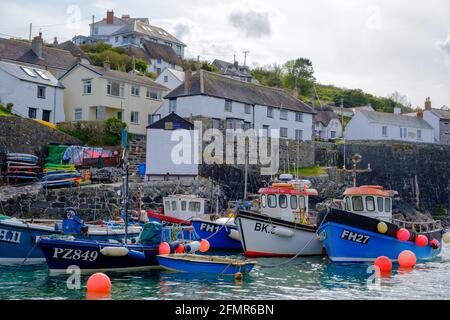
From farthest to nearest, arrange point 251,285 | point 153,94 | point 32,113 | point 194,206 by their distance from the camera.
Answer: point 153,94 < point 32,113 < point 194,206 < point 251,285

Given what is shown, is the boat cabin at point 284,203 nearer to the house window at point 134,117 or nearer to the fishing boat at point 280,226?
the fishing boat at point 280,226

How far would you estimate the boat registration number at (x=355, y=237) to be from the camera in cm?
2200

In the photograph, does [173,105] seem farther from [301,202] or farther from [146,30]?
[146,30]

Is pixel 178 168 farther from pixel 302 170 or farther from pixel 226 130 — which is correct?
pixel 302 170

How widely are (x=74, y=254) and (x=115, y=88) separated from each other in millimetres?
31361

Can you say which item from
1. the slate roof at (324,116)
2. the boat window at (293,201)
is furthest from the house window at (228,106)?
the slate roof at (324,116)

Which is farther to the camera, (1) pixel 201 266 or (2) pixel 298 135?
(2) pixel 298 135

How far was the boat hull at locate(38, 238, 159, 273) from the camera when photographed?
1752cm

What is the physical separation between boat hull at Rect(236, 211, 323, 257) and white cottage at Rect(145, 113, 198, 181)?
1630 centimetres

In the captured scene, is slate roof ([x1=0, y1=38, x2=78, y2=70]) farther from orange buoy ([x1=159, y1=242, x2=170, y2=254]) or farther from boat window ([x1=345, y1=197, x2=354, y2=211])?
orange buoy ([x1=159, y1=242, x2=170, y2=254])

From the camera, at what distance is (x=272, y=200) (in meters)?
26.1

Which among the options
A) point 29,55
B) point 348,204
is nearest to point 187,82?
point 29,55

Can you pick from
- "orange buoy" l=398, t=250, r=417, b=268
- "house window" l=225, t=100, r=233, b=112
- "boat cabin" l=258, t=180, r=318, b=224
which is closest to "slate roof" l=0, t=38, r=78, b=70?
"house window" l=225, t=100, r=233, b=112
